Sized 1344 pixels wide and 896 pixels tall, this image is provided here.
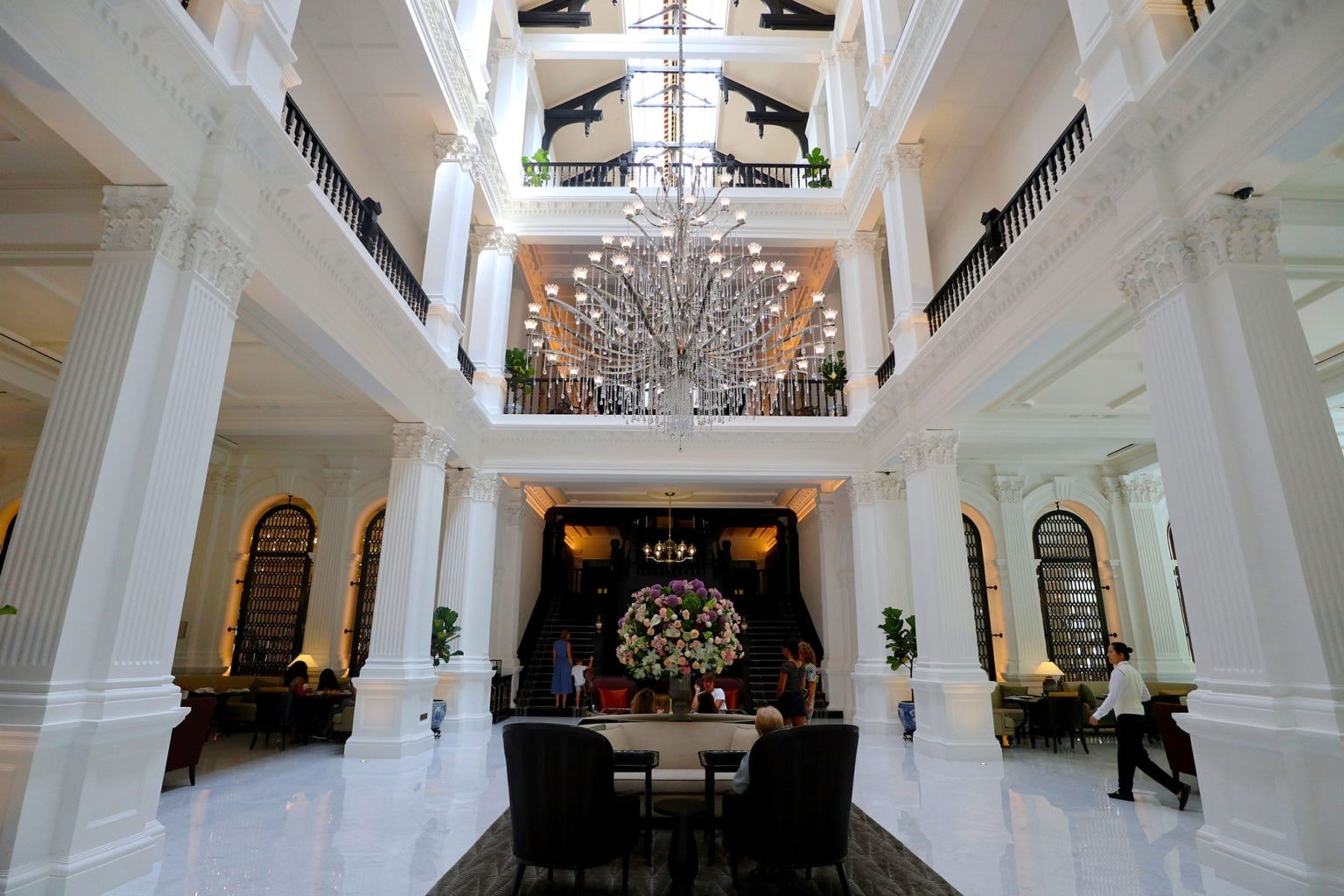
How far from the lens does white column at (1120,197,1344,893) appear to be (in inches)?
140

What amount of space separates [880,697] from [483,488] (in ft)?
22.6

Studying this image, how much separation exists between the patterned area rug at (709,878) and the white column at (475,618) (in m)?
6.05

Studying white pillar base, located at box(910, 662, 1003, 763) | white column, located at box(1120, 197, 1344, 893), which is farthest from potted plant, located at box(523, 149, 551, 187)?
white column, located at box(1120, 197, 1344, 893)

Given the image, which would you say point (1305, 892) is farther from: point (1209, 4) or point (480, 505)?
point (480, 505)

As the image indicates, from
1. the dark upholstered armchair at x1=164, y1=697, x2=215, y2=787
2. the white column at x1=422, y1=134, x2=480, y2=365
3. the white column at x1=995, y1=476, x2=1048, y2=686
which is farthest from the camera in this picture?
the white column at x1=995, y1=476, x2=1048, y2=686

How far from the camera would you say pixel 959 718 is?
26.4 feet

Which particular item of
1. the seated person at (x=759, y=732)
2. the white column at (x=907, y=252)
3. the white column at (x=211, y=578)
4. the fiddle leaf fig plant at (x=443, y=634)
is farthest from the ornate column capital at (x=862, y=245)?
the white column at (x=211, y=578)

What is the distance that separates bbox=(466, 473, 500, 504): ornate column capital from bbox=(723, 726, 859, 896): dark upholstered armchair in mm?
8294

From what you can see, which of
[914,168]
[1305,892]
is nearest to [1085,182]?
[1305,892]

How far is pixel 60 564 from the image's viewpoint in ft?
11.7

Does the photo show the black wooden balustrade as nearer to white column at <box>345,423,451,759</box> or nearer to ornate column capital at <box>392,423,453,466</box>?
ornate column capital at <box>392,423,453,466</box>

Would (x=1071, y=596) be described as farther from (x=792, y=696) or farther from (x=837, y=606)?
(x=792, y=696)

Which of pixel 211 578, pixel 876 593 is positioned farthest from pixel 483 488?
pixel 876 593

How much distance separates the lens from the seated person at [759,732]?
372 centimetres
